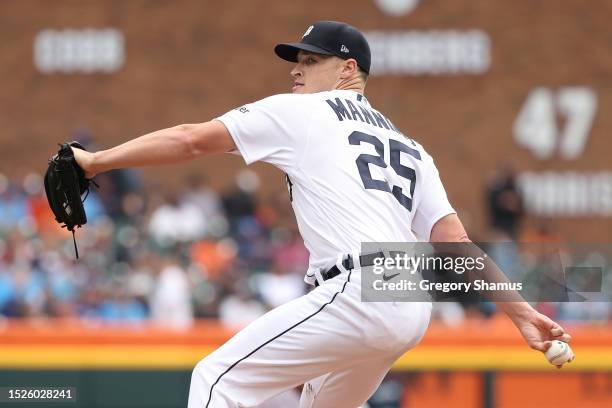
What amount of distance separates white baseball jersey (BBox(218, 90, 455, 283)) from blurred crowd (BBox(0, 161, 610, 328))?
4.47 meters

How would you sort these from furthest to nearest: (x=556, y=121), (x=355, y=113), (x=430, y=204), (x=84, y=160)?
(x=556, y=121)
(x=430, y=204)
(x=355, y=113)
(x=84, y=160)

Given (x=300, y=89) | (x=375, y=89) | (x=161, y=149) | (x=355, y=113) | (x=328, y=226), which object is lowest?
(x=328, y=226)

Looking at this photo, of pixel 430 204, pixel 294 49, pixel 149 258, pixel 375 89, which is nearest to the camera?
pixel 430 204

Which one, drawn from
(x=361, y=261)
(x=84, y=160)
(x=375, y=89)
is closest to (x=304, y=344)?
(x=361, y=261)

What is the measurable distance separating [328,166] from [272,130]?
0.27 meters

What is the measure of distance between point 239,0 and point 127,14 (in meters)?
1.54

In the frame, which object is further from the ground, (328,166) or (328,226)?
(328,166)

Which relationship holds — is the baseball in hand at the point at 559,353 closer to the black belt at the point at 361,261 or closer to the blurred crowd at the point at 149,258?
the black belt at the point at 361,261

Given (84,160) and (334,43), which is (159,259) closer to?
(334,43)

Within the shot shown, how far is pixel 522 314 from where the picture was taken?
486 centimetres

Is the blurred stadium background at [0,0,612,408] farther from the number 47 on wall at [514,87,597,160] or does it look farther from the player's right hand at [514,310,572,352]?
the player's right hand at [514,310,572,352]

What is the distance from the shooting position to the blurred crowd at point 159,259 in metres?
10.2

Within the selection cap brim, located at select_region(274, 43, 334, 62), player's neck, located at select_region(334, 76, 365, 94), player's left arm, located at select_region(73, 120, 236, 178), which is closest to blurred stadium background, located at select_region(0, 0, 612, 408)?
cap brim, located at select_region(274, 43, 334, 62)

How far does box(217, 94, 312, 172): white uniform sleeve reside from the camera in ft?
15.4
